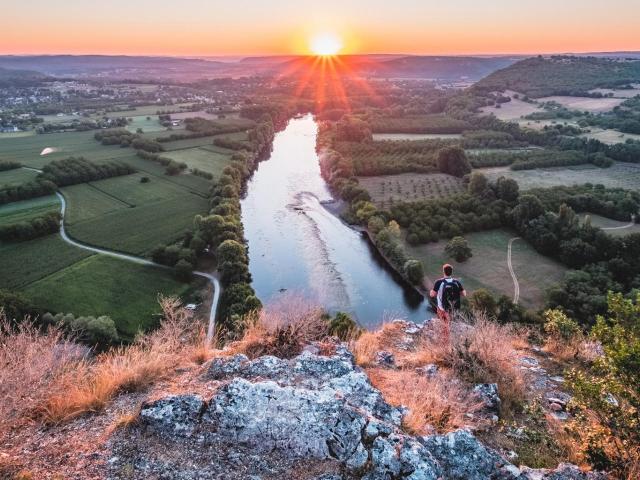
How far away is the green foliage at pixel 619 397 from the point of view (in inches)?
318

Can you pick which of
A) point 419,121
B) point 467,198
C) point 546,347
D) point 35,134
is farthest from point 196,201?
point 419,121

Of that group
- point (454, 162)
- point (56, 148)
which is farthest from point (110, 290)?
point (56, 148)

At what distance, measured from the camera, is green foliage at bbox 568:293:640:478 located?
8090 mm

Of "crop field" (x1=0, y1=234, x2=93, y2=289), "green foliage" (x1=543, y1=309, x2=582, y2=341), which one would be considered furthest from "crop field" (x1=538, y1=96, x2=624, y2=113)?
"crop field" (x1=0, y1=234, x2=93, y2=289)

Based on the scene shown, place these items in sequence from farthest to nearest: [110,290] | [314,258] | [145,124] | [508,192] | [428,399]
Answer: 1. [145,124]
2. [508,192]
3. [314,258]
4. [110,290]
5. [428,399]

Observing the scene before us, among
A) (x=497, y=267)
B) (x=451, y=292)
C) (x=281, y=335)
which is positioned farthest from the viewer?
(x=497, y=267)

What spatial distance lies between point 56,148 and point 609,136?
13139cm

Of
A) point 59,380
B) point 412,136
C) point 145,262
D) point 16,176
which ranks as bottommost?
point 145,262

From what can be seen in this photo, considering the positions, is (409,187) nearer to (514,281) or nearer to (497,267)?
(497,267)

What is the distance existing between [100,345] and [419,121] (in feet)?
391

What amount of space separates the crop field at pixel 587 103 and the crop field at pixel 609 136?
27913 mm

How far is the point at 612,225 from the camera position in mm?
59312

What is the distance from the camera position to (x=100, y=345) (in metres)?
34.4

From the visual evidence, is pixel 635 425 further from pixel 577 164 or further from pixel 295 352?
pixel 577 164
